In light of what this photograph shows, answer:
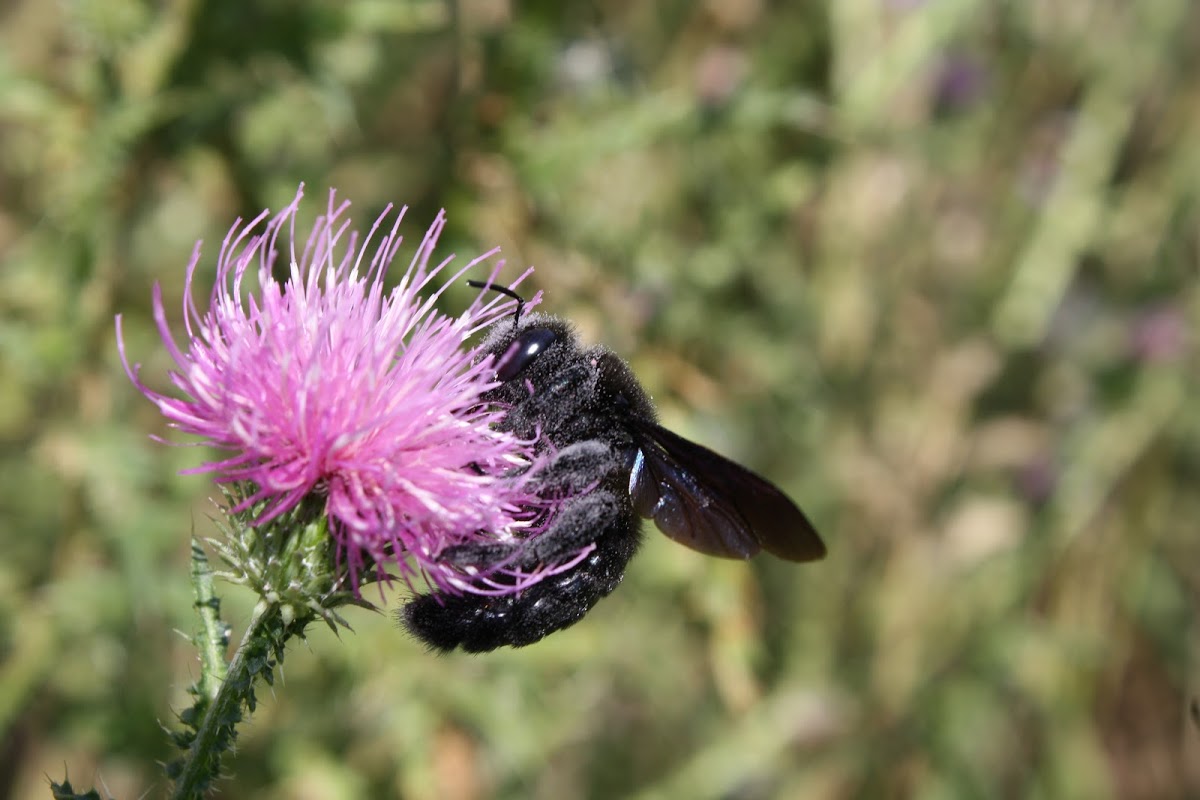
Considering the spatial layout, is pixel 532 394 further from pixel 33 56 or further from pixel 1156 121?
pixel 1156 121

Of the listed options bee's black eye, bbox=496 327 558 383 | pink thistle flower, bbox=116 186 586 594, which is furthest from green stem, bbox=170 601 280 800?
bee's black eye, bbox=496 327 558 383

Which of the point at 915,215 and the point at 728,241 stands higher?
the point at 915,215

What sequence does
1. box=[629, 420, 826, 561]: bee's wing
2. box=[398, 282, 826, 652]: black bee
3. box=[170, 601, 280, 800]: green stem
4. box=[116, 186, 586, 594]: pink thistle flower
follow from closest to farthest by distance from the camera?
1. box=[170, 601, 280, 800]: green stem
2. box=[116, 186, 586, 594]: pink thistle flower
3. box=[398, 282, 826, 652]: black bee
4. box=[629, 420, 826, 561]: bee's wing

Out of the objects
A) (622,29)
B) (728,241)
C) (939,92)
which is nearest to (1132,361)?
(939,92)

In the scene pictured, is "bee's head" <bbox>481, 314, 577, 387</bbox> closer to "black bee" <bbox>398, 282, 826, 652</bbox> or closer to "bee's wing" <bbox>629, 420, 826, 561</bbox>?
"black bee" <bbox>398, 282, 826, 652</bbox>

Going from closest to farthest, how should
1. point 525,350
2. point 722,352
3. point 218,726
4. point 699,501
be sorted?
point 218,726 → point 525,350 → point 699,501 → point 722,352

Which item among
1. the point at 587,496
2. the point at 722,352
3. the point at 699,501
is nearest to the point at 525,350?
the point at 587,496

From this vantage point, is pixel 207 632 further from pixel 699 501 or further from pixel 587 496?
pixel 699 501

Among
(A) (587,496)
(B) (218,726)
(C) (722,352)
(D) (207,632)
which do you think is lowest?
(B) (218,726)
